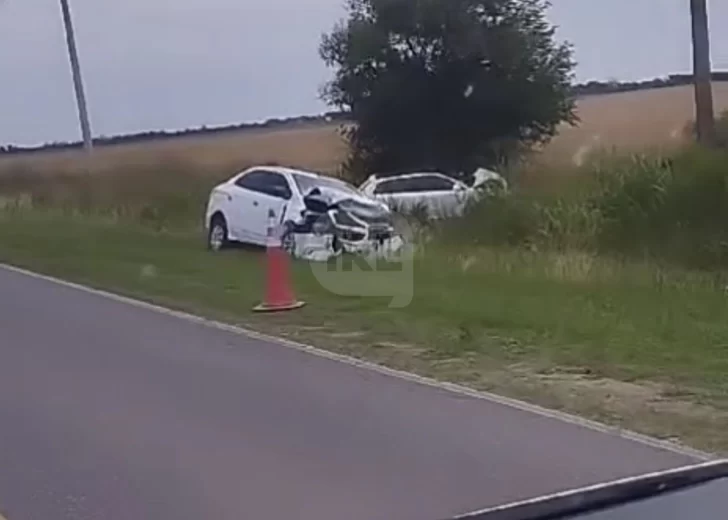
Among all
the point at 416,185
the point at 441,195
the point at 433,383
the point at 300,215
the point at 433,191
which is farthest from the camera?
the point at 416,185

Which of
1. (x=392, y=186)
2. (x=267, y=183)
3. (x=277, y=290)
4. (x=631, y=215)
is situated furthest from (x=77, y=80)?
(x=277, y=290)

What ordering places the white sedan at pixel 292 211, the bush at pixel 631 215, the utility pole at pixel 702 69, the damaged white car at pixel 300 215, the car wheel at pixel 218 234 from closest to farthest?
1. the bush at pixel 631 215
2. the damaged white car at pixel 300 215
3. the white sedan at pixel 292 211
4. the car wheel at pixel 218 234
5. the utility pole at pixel 702 69

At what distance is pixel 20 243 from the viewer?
2964 cm

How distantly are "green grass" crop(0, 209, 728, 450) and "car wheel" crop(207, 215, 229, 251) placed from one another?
1.05 meters

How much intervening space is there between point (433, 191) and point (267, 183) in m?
5.78

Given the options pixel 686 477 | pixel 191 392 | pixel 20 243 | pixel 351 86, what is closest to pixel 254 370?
pixel 191 392

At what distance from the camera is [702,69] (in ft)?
89.5

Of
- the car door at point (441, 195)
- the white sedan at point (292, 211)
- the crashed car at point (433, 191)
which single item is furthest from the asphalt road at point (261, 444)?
the car door at point (441, 195)

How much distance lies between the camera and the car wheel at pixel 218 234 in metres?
26.3

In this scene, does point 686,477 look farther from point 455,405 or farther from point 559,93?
point 559,93

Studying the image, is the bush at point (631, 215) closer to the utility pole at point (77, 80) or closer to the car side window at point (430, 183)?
the car side window at point (430, 183)

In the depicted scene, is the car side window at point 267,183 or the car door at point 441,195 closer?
the car side window at point 267,183

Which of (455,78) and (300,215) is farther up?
(455,78)

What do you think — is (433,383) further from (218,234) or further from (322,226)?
(218,234)
